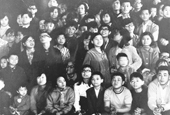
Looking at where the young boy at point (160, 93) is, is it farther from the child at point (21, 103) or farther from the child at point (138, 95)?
the child at point (21, 103)

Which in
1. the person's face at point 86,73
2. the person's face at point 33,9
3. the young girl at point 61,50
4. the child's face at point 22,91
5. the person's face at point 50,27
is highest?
the person's face at point 33,9

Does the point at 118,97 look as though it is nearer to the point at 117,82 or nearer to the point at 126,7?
the point at 117,82

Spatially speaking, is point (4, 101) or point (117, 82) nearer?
point (117, 82)

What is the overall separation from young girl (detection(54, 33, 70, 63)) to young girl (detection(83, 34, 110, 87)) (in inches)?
11.6

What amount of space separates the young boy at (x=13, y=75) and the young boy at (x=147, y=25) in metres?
1.85

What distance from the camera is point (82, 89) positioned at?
10.5 ft

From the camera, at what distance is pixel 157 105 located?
10.3ft

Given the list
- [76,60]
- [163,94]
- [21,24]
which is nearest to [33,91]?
[76,60]

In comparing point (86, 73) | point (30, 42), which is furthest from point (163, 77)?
point (30, 42)

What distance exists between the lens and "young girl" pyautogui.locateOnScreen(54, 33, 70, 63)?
323 cm

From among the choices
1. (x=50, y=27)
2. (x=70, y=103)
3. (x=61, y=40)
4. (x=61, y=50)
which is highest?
(x=50, y=27)

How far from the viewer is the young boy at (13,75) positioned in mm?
3229

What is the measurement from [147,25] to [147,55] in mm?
445

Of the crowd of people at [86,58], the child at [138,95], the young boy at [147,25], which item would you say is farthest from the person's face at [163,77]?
the young boy at [147,25]
